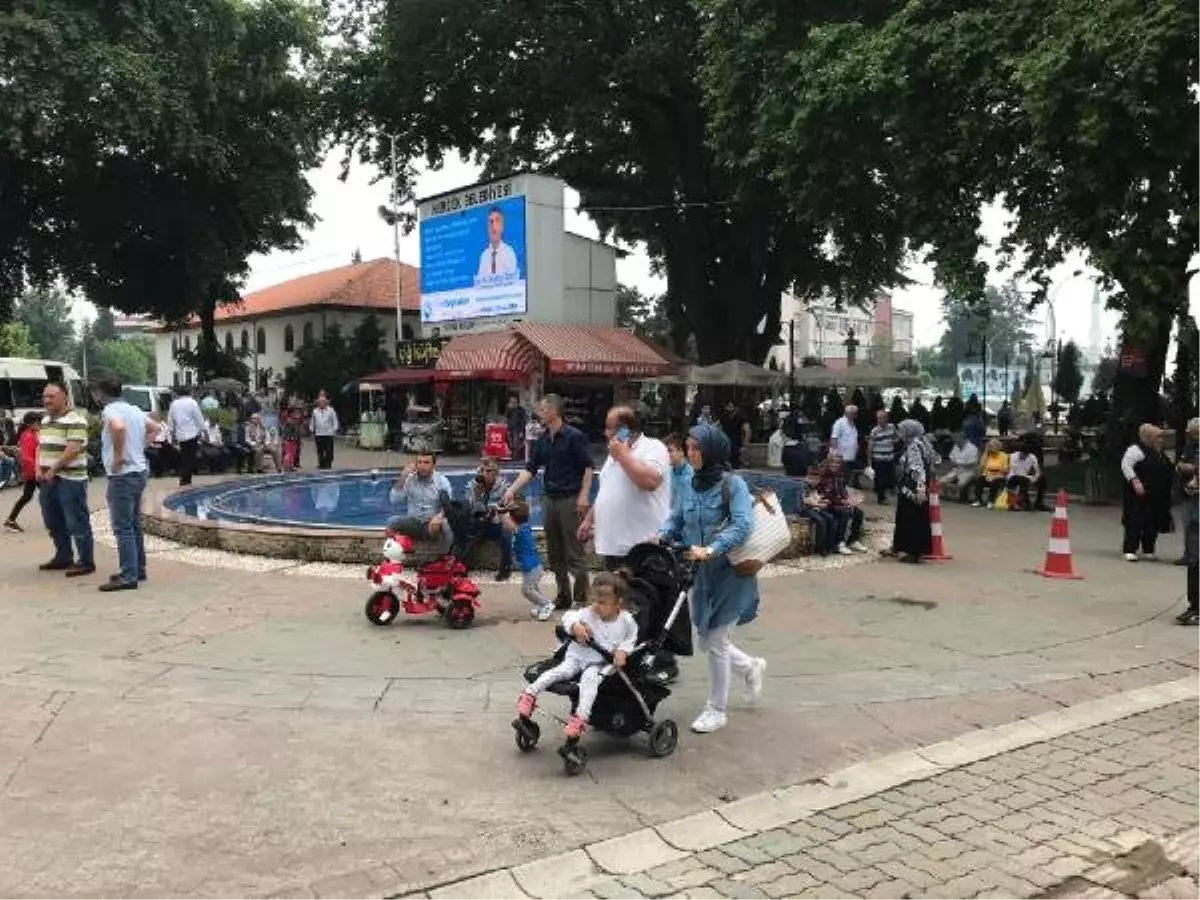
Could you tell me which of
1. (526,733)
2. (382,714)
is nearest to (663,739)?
(526,733)

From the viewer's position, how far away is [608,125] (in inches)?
1161

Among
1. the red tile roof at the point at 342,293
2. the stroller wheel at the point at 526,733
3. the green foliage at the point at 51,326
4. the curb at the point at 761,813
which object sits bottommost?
the curb at the point at 761,813

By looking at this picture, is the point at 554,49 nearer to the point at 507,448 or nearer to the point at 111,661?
the point at 507,448

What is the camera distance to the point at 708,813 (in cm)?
450

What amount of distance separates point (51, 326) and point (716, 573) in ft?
379

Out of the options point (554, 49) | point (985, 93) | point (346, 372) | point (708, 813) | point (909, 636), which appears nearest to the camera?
point (708, 813)

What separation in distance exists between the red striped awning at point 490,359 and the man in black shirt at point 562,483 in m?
17.6

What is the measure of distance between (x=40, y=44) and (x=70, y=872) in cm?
2524

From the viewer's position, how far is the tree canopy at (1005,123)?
1400 cm

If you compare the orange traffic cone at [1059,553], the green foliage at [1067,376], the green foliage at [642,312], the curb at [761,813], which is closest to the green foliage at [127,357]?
the green foliage at [642,312]

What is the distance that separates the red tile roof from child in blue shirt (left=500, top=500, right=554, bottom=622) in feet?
130

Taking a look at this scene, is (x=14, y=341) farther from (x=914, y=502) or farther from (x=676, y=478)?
(x=676, y=478)

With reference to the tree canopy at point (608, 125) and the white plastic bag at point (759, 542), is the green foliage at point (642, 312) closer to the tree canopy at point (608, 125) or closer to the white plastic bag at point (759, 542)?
the tree canopy at point (608, 125)

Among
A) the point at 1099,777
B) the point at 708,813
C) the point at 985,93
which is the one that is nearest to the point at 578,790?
the point at 708,813
